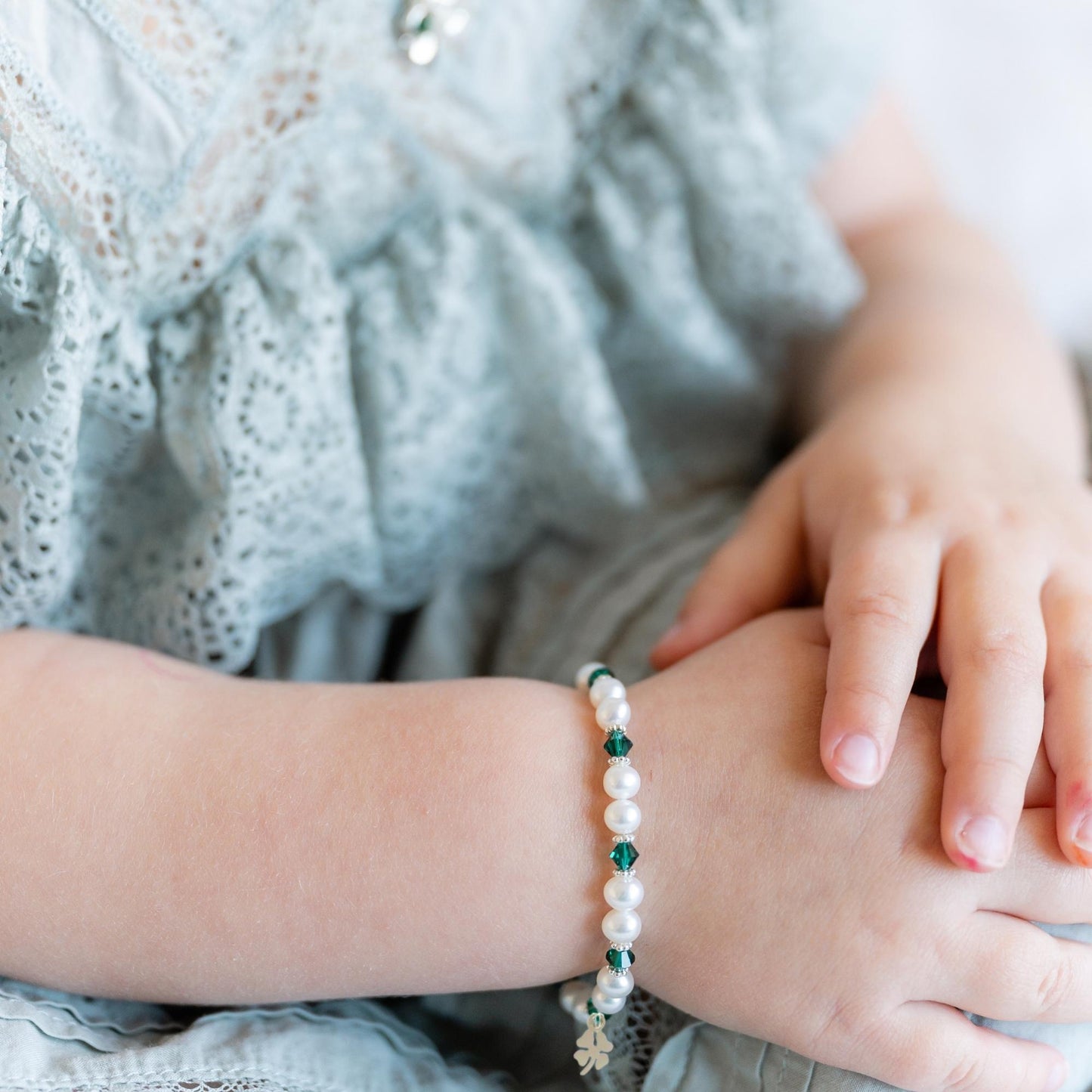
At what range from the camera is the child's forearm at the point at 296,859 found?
46 cm

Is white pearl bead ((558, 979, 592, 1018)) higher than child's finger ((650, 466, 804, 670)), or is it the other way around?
child's finger ((650, 466, 804, 670))

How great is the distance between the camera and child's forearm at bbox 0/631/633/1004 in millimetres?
455

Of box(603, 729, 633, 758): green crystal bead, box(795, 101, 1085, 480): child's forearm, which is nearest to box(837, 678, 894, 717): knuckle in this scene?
A: box(603, 729, 633, 758): green crystal bead

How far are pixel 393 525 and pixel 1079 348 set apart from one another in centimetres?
78

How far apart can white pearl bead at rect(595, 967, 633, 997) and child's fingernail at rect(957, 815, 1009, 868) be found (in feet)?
0.53

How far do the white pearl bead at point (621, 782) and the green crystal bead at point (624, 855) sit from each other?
0.02 meters

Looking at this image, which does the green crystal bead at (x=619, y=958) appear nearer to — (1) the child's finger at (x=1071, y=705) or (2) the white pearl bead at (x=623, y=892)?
(2) the white pearl bead at (x=623, y=892)

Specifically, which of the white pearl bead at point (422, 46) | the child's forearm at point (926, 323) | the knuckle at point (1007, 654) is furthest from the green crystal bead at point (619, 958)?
the white pearl bead at point (422, 46)

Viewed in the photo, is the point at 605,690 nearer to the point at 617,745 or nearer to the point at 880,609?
the point at 617,745

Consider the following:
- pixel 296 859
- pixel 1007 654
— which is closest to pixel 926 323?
pixel 1007 654

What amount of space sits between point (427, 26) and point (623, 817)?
442 mm

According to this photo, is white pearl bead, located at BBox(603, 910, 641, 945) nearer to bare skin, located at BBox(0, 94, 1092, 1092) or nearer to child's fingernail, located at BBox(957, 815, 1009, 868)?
bare skin, located at BBox(0, 94, 1092, 1092)

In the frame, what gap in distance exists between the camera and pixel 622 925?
450 mm

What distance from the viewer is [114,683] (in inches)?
19.8
